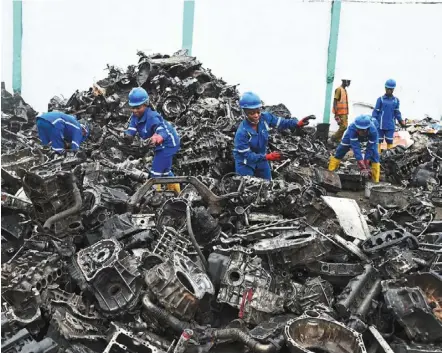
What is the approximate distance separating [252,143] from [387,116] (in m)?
4.66

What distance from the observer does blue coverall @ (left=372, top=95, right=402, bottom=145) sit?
9.82m

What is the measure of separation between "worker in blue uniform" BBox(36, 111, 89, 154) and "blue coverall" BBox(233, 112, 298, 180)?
221 centimetres

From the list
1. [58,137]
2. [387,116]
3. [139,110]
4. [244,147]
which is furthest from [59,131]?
[387,116]

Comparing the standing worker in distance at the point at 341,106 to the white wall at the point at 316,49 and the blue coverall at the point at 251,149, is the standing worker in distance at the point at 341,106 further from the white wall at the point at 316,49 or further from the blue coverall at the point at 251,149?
the blue coverall at the point at 251,149

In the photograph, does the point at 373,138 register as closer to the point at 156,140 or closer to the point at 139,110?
the point at 156,140

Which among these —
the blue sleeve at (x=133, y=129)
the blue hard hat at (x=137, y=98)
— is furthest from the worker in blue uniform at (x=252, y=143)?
the blue sleeve at (x=133, y=129)

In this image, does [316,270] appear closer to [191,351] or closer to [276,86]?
[191,351]

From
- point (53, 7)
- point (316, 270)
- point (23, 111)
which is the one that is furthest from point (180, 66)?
point (316, 270)

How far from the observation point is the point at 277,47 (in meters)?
13.3

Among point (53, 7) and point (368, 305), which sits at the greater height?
point (53, 7)

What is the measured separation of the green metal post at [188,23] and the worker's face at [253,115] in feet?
25.5

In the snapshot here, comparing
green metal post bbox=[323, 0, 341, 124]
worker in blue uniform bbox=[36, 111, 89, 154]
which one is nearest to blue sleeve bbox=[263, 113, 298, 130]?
worker in blue uniform bbox=[36, 111, 89, 154]

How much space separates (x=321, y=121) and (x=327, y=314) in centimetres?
1071

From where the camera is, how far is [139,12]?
1270 cm
